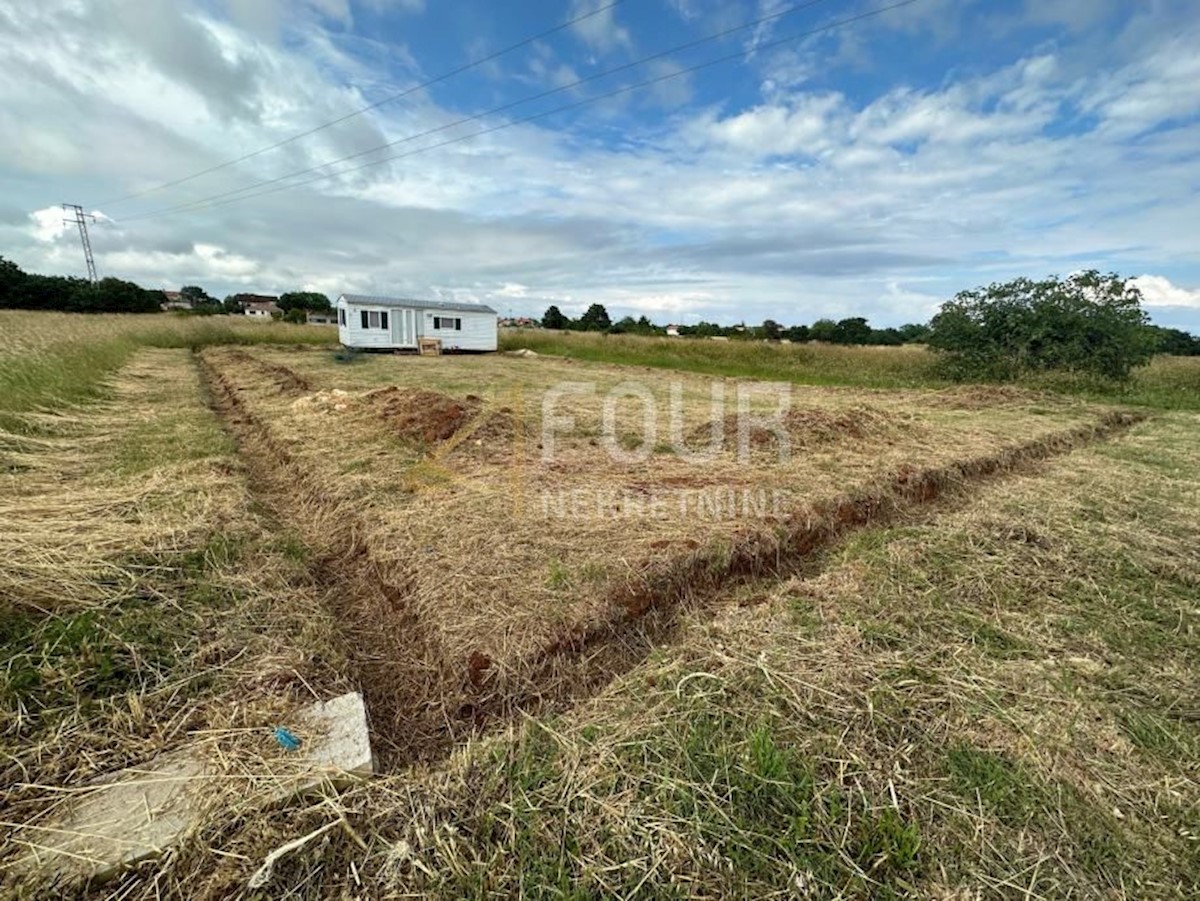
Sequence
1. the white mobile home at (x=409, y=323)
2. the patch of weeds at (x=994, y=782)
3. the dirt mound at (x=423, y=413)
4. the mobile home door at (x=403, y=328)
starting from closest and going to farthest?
the patch of weeds at (x=994, y=782), the dirt mound at (x=423, y=413), the white mobile home at (x=409, y=323), the mobile home door at (x=403, y=328)

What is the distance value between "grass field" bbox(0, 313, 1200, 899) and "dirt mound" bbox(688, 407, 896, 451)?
936 millimetres

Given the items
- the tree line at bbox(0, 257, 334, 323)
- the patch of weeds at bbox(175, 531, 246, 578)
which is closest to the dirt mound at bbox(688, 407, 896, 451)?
the patch of weeds at bbox(175, 531, 246, 578)

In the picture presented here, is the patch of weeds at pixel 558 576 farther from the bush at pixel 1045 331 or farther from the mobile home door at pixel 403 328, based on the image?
the mobile home door at pixel 403 328

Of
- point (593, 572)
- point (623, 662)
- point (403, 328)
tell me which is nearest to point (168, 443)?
point (593, 572)

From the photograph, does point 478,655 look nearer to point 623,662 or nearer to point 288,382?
point 623,662

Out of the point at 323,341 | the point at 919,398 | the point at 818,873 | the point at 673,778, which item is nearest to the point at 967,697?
the point at 818,873

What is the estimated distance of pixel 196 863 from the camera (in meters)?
1.29

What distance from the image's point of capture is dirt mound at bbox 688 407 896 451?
5.80 m

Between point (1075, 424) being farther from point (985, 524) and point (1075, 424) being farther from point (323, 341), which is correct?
point (323, 341)

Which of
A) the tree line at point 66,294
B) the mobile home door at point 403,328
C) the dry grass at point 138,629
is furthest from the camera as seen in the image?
the tree line at point 66,294

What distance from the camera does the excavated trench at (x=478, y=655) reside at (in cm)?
201

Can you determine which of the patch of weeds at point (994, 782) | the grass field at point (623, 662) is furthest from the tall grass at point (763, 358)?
the patch of weeds at point (994, 782)

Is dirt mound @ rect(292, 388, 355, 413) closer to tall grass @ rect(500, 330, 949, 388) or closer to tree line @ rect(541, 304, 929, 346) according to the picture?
tall grass @ rect(500, 330, 949, 388)

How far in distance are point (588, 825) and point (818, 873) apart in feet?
2.04
